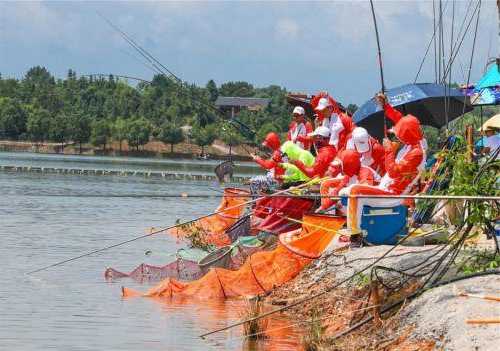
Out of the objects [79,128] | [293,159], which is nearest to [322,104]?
[293,159]

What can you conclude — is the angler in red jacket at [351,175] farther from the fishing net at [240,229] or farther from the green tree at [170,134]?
the green tree at [170,134]

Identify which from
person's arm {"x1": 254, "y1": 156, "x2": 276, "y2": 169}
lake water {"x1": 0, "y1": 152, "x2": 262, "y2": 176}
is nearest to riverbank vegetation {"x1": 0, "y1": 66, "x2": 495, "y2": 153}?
lake water {"x1": 0, "y1": 152, "x2": 262, "y2": 176}

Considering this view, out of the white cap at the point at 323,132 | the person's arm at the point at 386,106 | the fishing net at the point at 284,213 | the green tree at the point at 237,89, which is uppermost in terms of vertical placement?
the green tree at the point at 237,89

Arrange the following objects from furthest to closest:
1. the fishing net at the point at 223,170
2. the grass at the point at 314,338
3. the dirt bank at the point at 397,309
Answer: the fishing net at the point at 223,170 → the grass at the point at 314,338 → the dirt bank at the point at 397,309

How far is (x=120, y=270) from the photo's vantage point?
20.5 m

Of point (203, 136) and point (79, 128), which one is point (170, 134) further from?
point (79, 128)

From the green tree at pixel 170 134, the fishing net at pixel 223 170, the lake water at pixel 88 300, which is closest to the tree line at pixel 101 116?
the green tree at pixel 170 134

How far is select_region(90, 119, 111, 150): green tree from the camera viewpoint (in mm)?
117081

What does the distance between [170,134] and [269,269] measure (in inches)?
4014

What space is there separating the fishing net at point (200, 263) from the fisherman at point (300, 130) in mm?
2448

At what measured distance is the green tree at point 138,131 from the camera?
11669 centimetres

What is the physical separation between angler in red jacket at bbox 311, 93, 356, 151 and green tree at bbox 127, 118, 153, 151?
9877 cm

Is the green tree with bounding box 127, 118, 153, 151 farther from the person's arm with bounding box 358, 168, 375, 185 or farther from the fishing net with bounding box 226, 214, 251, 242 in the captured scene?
the person's arm with bounding box 358, 168, 375, 185

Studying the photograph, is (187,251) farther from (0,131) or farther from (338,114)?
(0,131)
